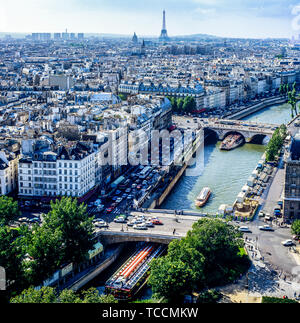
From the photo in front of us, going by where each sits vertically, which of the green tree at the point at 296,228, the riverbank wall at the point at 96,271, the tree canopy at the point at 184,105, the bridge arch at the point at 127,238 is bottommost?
the riverbank wall at the point at 96,271

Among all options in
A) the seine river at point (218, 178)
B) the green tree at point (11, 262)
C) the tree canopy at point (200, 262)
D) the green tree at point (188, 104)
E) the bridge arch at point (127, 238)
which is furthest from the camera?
the green tree at point (188, 104)

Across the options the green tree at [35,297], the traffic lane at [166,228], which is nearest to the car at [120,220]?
the traffic lane at [166,228]

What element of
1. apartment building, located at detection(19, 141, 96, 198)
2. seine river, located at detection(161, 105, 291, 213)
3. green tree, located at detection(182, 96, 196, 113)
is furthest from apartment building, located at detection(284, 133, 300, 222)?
green tree, located at detection(182, 96, 196, 113)

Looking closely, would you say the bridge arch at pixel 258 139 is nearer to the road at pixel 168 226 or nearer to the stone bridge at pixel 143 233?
the road at pixel 168 226

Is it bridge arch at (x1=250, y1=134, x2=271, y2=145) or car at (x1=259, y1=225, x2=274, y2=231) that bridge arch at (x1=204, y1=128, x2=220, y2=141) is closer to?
bridge arch at (x1=250, y1=134, x2=271, y2=145)

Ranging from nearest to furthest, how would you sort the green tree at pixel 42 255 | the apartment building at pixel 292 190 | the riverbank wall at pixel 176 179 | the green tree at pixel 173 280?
the green tree at pixel 173 280 < the green tree at pixel 42 255 < the apartment building at pixel 292 190 < the riverbank wall at pixel 176 179

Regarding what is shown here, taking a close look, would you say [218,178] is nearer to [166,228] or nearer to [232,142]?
[232,142]

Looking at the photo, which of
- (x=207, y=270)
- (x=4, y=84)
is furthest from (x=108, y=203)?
(x=4, y=84)
